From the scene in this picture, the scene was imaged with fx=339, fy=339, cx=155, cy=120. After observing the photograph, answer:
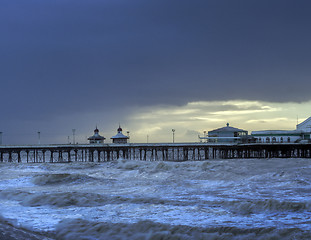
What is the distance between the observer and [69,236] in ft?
36.8

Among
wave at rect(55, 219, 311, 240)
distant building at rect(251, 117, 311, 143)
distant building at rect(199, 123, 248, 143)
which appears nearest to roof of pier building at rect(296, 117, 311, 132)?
distant building at rect(251, 117, 311, 143)

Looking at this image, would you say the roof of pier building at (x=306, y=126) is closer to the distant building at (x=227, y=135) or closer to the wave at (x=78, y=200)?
the distant building at (x=227, y=135)

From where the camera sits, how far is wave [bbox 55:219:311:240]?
10.9 meters

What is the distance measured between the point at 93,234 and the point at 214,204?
262 inches

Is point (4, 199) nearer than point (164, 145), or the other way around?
point (4, 199)

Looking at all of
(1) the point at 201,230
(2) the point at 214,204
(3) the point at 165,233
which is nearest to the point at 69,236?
(3) the point at 165,233

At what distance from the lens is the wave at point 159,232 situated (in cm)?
1088

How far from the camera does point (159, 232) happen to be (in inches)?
450

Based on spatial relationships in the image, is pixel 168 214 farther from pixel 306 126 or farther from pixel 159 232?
pixel 306 126

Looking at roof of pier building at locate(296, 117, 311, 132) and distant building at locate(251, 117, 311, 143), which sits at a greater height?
roof of pier building at locate(296, 117, 311, 132)

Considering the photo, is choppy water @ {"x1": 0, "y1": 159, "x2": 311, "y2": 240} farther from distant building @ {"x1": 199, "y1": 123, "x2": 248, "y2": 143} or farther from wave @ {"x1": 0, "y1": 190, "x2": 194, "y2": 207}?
distant building @ {"x1": 199, "y1": 123, "x2": 248, "y2": 143}

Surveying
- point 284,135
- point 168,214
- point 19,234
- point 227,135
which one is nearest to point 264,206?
point 168,214

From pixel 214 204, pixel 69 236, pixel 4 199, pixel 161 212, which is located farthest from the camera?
pixel 4 199

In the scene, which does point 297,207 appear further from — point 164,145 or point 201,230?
point 164,145
